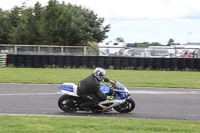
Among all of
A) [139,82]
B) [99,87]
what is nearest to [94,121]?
[99,87]

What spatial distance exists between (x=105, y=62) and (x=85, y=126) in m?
17.4

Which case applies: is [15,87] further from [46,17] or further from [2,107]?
[46,17]

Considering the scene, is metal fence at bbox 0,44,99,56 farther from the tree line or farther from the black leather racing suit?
the black leather racing suit

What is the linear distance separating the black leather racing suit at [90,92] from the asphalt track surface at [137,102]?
43 cm

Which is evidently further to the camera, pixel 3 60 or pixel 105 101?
pixel 3 60

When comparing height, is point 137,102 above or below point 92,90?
below

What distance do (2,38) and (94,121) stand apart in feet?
131

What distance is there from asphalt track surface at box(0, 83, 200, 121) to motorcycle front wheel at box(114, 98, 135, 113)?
0.42 ft

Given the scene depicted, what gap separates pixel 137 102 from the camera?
11.6 m

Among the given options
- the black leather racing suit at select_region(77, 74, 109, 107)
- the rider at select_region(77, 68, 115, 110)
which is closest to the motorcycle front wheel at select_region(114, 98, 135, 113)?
the rider at select_region(77, 68, 115, 110)

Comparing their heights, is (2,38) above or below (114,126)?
above

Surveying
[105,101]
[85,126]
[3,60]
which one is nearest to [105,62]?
[3,60]

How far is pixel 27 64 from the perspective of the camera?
2502 cm

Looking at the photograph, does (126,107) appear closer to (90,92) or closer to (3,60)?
(90,92)
